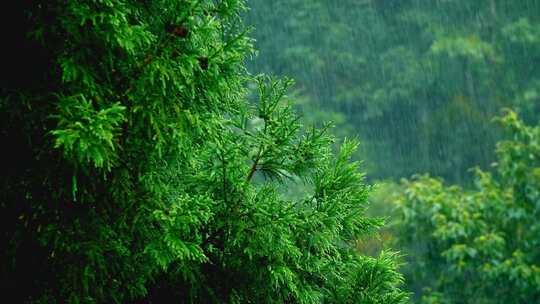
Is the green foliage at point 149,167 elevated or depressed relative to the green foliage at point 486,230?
depressed

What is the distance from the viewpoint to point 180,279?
209 cm

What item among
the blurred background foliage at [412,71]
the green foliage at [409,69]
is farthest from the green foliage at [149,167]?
the green foliage at [409,69]

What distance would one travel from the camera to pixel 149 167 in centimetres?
188

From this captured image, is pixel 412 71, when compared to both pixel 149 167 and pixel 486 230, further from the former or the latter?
pixel 149 167

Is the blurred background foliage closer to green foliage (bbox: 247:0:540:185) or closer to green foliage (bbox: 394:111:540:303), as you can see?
green foliage (bbox: 247:0:540:185)

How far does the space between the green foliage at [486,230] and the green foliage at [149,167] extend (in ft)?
19.1

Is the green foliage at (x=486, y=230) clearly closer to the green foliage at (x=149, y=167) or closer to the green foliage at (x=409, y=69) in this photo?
the green foliage at (x=149, y=167)

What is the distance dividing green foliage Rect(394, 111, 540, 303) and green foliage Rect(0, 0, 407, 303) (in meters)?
5.82

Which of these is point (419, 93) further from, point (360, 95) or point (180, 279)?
point (180, 279)

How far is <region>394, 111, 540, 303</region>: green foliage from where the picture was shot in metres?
7.68

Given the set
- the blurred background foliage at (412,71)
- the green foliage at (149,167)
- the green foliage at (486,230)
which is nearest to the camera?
the green foliage at (149,167)

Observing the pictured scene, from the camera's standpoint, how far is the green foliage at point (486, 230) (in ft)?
25.2

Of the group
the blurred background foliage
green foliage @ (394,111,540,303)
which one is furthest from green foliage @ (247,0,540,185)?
green foliage @ (394,111,540,303)

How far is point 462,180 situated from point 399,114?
2140 mm
